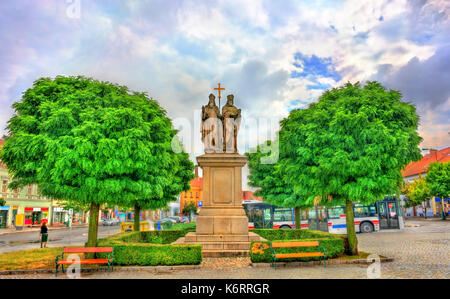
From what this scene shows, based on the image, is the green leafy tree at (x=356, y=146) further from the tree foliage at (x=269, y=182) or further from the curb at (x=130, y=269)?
the tree foliage at (x=269, y=182)

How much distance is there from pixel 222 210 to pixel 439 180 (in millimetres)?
45749

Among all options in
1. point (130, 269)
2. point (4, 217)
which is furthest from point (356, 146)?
point (4, 217)

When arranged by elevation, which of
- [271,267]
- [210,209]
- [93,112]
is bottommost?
[271,267]

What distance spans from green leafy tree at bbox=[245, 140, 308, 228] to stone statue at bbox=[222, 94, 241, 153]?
5.24 m

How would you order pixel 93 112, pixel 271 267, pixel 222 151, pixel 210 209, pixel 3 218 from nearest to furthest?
pixel 271 267
pixel 93 112
pixel 210 209
pixel 222 151
pixel 3 218

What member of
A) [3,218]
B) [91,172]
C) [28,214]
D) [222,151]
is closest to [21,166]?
[91,172]

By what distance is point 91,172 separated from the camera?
37.0 feet

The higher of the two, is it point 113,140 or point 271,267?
point 113,140

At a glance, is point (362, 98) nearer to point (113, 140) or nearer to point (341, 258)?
point (341, 258)

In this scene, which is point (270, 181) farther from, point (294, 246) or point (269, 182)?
point (294, 246)

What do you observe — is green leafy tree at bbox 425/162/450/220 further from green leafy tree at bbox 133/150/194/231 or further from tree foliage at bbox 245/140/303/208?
green leafy tree at bbox 133/150/194/231

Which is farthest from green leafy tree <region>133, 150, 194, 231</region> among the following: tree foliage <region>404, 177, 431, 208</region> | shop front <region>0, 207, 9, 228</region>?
tree foliage <region>404, 177, 431, 208</region>

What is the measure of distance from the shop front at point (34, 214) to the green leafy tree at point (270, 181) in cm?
4023
